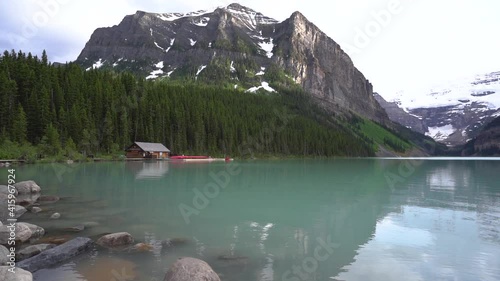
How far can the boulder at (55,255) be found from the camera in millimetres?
13055

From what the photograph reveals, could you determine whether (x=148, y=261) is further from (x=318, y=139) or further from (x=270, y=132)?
(x=318, y=139)

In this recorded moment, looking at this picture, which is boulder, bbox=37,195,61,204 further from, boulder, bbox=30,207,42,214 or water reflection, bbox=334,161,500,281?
water reflection, bbox=334,161,500,281

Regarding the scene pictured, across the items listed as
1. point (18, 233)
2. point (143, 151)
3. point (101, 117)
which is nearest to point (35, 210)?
point (18, 233)

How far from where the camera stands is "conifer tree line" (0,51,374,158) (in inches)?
3425

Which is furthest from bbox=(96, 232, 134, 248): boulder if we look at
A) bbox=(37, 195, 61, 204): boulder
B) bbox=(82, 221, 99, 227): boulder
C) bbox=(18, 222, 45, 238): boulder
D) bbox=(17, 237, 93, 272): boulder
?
bbox=(37, 195, 61, 204): boulder

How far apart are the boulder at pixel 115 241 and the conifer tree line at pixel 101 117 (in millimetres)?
67979

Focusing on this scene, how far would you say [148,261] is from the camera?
14297 mm

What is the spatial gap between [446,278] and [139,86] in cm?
13564

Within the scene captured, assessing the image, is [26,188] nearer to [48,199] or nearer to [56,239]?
[48,199]

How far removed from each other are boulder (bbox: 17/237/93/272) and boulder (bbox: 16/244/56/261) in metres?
0.95

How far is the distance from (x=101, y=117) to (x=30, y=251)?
102929 mm

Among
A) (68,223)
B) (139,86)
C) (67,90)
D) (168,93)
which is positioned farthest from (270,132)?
(68,223)

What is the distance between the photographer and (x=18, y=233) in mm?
16562

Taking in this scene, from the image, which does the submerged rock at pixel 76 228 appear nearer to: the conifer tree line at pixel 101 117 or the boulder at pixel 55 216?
the boulder at pixel 55 216
